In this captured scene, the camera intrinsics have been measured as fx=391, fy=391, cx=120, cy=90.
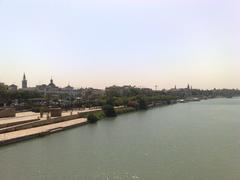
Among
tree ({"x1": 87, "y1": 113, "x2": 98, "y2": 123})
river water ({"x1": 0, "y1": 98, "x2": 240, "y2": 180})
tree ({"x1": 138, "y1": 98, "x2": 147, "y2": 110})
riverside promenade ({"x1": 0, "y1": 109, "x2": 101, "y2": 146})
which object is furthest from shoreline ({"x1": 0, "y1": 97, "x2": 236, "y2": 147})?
tree ({"x1": 138, "y1": 98, "x2": 147, "y2": 110})

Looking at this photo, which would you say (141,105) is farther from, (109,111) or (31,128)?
(31,128)

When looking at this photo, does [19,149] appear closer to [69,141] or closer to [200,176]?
[69,141]

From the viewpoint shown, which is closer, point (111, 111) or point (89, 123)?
point (89, 123)

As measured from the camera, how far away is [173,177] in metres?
11.6

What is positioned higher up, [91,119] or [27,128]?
[91,119]

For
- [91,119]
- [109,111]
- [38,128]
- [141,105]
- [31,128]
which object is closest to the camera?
[31,128]

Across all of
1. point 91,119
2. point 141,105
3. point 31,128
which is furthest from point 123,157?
point 141,105

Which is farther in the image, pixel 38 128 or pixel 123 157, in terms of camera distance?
pixel 38 128

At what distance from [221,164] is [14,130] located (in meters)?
11.0

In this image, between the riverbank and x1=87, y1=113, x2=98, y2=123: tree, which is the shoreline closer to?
the riverbank

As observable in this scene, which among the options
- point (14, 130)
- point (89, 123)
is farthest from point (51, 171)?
point (89, 123)

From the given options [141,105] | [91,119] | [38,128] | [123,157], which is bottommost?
[123,157]

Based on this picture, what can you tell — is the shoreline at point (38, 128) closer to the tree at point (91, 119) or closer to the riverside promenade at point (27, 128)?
the riverside promenade at point (27, 128)

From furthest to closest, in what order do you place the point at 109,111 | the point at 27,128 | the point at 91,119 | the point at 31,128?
the point at 109,111 < the point at 91,119 < the point at 31,128 < the point at 27,128
